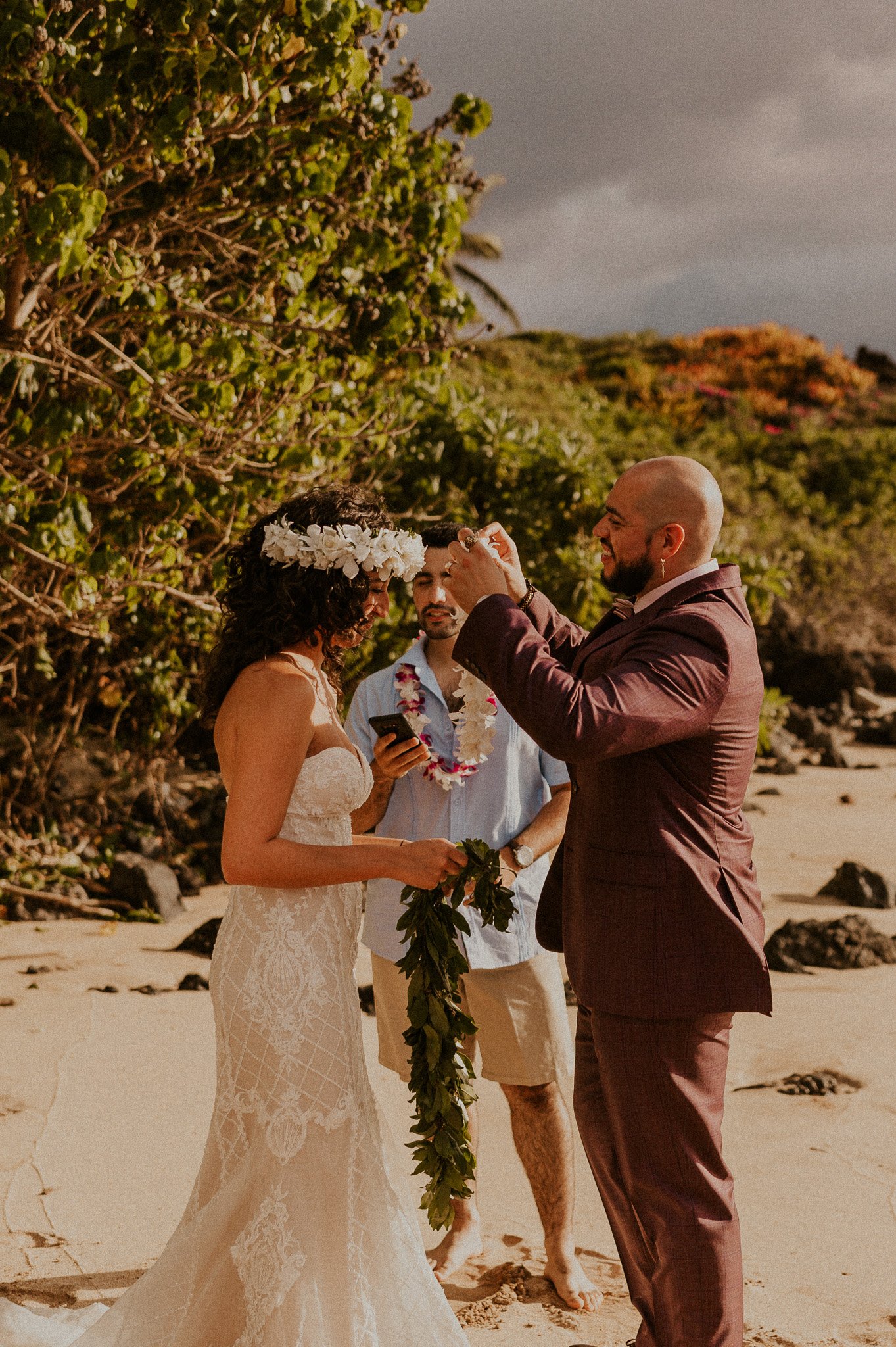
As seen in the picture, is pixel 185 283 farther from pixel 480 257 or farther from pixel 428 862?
pixel 480 257

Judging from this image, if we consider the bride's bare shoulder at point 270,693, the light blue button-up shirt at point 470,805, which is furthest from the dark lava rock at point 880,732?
the bride's bare shoulder at point 270,693

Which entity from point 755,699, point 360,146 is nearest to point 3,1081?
point 755,699

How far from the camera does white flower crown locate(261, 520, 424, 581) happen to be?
3.34m

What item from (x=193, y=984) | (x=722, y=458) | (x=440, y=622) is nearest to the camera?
(x=440, y=622)

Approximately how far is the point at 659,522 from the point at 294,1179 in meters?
1.93

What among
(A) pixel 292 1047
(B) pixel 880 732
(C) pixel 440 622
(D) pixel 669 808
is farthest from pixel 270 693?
(B) pixel 880 732

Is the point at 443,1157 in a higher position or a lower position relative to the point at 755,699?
lower

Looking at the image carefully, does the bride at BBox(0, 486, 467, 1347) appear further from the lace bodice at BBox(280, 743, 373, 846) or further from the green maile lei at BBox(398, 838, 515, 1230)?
the green maile lei at BBox(398, 838, 515, 1230)

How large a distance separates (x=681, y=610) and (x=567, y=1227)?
2180 mm

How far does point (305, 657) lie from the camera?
343 cm

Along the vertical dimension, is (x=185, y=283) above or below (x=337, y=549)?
above

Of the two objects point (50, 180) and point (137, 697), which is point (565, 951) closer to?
point (50, 180)

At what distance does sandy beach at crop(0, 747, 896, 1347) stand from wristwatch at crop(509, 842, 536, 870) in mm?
1374

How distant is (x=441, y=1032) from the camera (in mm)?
3467
